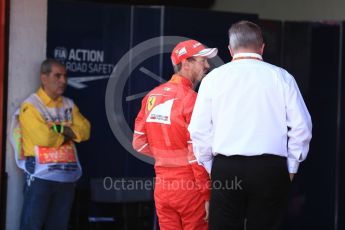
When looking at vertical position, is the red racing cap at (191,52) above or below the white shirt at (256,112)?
above

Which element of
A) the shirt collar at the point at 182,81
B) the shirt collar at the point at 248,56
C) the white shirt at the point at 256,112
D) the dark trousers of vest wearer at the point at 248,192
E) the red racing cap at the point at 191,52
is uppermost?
the red racing cap at the point at 191,52

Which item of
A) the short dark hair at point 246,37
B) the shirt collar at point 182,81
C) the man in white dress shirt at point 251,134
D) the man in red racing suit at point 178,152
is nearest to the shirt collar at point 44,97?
the man in red racing suit at point 178,152

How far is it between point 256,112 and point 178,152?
0.77 m

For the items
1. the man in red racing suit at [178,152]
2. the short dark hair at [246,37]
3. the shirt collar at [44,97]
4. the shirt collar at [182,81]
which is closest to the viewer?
the short dark hair at [246,37]

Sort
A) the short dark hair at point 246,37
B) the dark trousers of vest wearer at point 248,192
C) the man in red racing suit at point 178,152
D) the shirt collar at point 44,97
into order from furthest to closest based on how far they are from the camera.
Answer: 1. the shirt collar at point 44,97
2. the man in red racing suit at point 178,152
3. the short dark hair at point 246,37
4. the dark trousers of vest wearer at point 248,192

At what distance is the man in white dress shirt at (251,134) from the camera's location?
3.75 meters

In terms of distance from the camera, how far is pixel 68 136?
19.4ft

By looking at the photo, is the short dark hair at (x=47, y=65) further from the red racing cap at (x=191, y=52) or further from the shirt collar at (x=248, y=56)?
Answer: the shirt collar at (x=248, y=56)

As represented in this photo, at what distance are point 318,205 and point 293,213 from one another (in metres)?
0.26

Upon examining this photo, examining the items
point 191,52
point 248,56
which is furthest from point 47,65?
point 248,56

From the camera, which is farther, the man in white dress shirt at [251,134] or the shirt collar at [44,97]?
the shirt collar at [44,97]

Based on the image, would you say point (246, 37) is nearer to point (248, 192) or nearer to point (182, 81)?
point (182, 81)

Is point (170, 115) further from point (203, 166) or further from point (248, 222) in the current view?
point (248, 222)

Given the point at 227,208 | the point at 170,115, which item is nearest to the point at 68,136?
the point at 170,115
